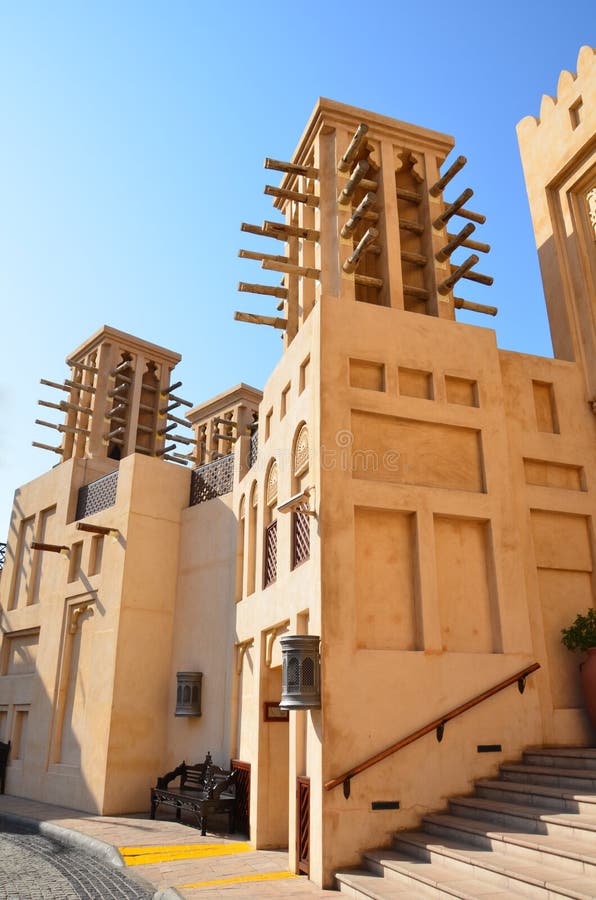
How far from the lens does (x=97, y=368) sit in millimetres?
20812

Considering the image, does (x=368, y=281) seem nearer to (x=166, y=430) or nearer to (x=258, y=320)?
(x=258, y=320)

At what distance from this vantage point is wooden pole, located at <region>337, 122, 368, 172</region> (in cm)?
1055

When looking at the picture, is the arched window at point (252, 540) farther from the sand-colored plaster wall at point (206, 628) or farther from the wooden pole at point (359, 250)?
the wooden pole at point (359, 250)

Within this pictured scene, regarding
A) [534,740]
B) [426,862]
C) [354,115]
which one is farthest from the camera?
[354,115]

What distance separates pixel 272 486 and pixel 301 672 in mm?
3675

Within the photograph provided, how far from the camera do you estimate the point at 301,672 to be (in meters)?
7.11

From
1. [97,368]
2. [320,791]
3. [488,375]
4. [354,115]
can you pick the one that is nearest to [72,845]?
[320,791]

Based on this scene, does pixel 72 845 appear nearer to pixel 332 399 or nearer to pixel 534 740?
pixel 534 740

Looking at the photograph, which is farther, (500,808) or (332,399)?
(332,399)

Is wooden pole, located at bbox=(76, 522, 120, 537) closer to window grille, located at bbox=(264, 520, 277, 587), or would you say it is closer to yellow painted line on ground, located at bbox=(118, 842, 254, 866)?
window grille, located at bbox=(264, 520, 277, 587)

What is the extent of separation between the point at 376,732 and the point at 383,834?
35.6 inches

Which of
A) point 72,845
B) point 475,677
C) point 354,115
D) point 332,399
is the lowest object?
point 72,845

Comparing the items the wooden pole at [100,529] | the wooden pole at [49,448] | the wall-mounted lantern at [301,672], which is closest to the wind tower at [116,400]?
the wooden pole at [49,448]

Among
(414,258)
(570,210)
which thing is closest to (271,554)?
(414,258)
